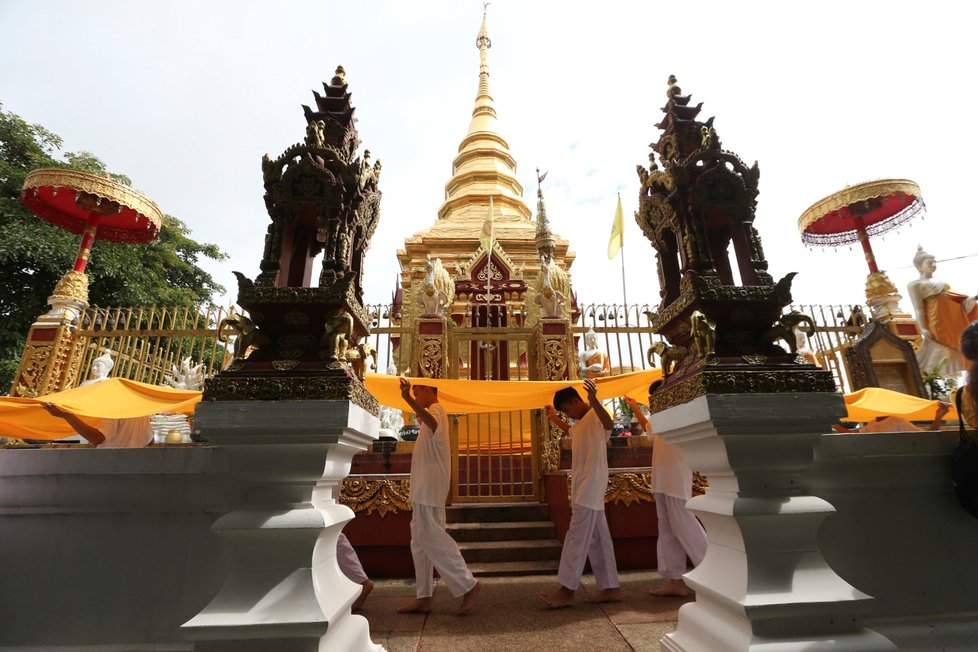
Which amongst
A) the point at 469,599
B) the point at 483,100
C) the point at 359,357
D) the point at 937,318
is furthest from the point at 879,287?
the point at 483,100

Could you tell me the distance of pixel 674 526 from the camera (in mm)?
4133

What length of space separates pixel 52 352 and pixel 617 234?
11490 millimetres

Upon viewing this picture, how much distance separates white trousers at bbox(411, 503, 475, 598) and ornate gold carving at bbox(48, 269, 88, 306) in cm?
794

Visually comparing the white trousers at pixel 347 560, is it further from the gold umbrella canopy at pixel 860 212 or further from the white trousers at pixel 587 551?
the gold umbrella canopy at pixel 860 212

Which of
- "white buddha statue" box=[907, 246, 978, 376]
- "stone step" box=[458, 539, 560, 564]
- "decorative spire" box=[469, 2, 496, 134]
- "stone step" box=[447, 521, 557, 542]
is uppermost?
"decorative spire" box=[469, 2, 496, 134]

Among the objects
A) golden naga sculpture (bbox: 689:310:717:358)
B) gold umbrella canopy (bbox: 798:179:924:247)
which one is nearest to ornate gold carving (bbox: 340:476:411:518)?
golden naga sculpture (bbox: 689:310:717:358)

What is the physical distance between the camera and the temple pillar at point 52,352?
23.2ft

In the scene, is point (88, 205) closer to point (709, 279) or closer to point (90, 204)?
point (90, 204)

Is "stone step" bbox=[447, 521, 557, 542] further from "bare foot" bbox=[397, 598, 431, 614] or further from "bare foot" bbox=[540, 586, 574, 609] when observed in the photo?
"bare foot" bbox=[540, 586, 574, 609]

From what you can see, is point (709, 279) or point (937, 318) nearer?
point (709, 279)

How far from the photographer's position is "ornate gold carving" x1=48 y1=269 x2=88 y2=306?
7.71 meters

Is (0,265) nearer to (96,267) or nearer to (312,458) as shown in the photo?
(96,267)

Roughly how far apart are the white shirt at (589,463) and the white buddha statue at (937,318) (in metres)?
7.54

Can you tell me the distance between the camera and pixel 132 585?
234cm
